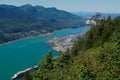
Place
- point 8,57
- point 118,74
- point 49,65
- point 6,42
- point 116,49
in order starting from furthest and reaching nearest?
point 6,42 → point 8,57 → point 49,65 → point 116,49 → point 118,74

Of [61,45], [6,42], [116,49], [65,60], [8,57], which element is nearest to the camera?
[116,49]

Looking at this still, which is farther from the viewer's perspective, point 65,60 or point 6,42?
point 6,42

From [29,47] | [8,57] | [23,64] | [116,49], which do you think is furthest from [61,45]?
[116,49]

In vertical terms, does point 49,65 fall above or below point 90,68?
below

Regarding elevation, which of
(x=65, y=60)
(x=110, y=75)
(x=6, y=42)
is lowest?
(x=6, y=42)

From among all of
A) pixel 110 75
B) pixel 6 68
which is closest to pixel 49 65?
pixel 110 75

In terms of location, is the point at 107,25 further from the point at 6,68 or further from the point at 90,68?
the point at 6,68

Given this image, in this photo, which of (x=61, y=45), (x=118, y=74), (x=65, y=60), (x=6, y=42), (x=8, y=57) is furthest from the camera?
(x=6, y=42)

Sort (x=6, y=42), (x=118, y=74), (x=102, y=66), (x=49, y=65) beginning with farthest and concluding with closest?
(x=6, y=42)
(x=49, y=65)
(x=102, y=66)
(x=118, y=74)

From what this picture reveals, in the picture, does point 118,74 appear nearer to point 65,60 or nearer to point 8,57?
point 65,60
